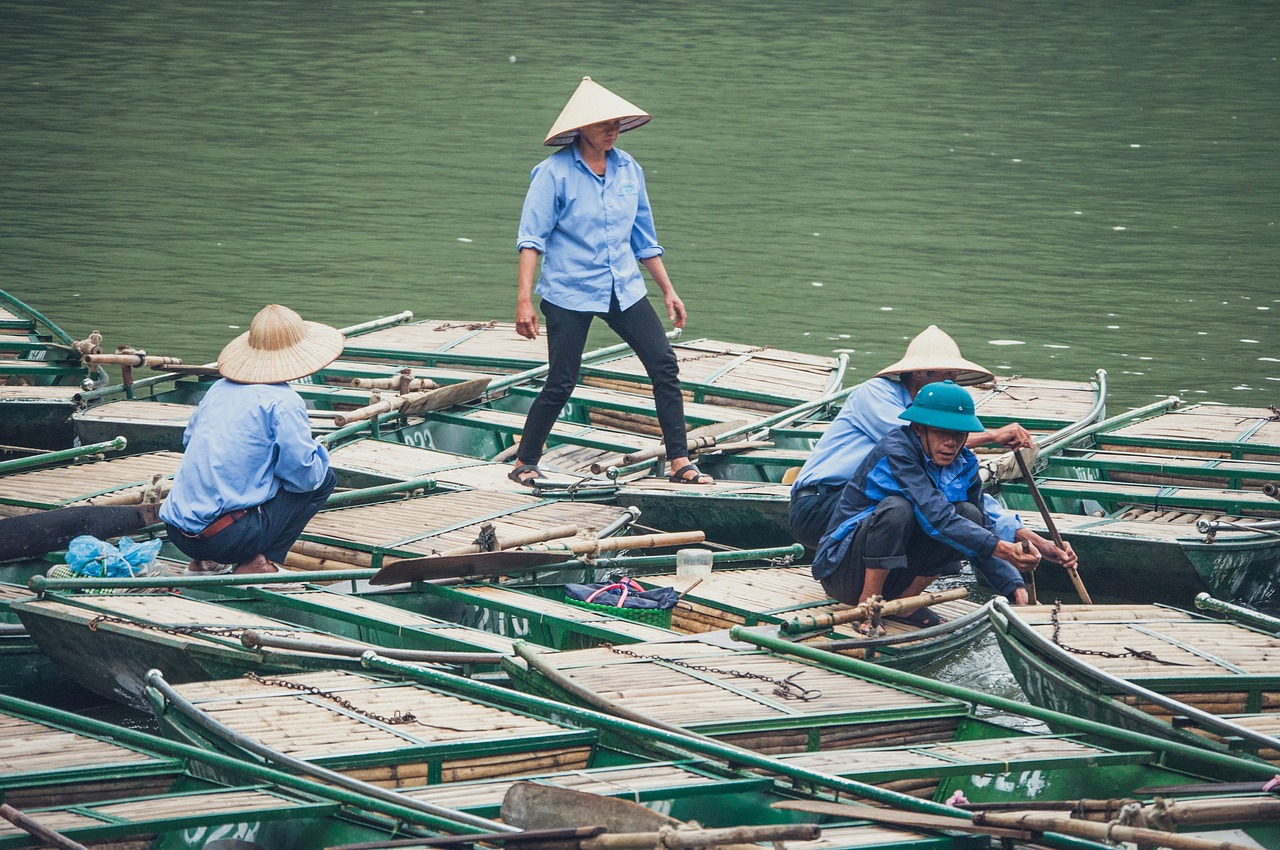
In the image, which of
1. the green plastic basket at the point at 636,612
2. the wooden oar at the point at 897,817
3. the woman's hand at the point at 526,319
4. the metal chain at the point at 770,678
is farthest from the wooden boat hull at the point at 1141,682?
the woman's hand at the point at 526,319

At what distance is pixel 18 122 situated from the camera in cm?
1983

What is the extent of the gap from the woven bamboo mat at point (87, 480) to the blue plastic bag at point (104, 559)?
72cm

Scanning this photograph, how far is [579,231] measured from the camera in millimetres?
7227

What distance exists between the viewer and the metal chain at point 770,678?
5.06m

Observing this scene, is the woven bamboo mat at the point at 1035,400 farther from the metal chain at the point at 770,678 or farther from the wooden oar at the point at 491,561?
the metal chain at the point at 770,678

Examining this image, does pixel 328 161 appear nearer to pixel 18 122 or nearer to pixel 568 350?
pixel 18 122

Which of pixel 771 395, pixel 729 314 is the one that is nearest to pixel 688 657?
pixel 771 395

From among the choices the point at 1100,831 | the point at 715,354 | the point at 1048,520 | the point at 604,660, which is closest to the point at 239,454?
the point at 604,660

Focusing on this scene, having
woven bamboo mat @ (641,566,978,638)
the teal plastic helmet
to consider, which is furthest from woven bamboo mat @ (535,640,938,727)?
the teal plastic helmet

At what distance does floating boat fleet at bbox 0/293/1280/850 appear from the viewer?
4195mm

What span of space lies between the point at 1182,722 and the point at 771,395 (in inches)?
166

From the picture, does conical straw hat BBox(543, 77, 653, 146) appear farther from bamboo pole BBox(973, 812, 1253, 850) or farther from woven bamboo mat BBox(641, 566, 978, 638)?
bamboo pole BBox(973, 812, 1253, 850)

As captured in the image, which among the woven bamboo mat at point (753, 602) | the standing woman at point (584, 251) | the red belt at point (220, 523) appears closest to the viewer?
the woven bamboo mat at point (753, 602)

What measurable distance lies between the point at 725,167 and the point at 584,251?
11422 mm
